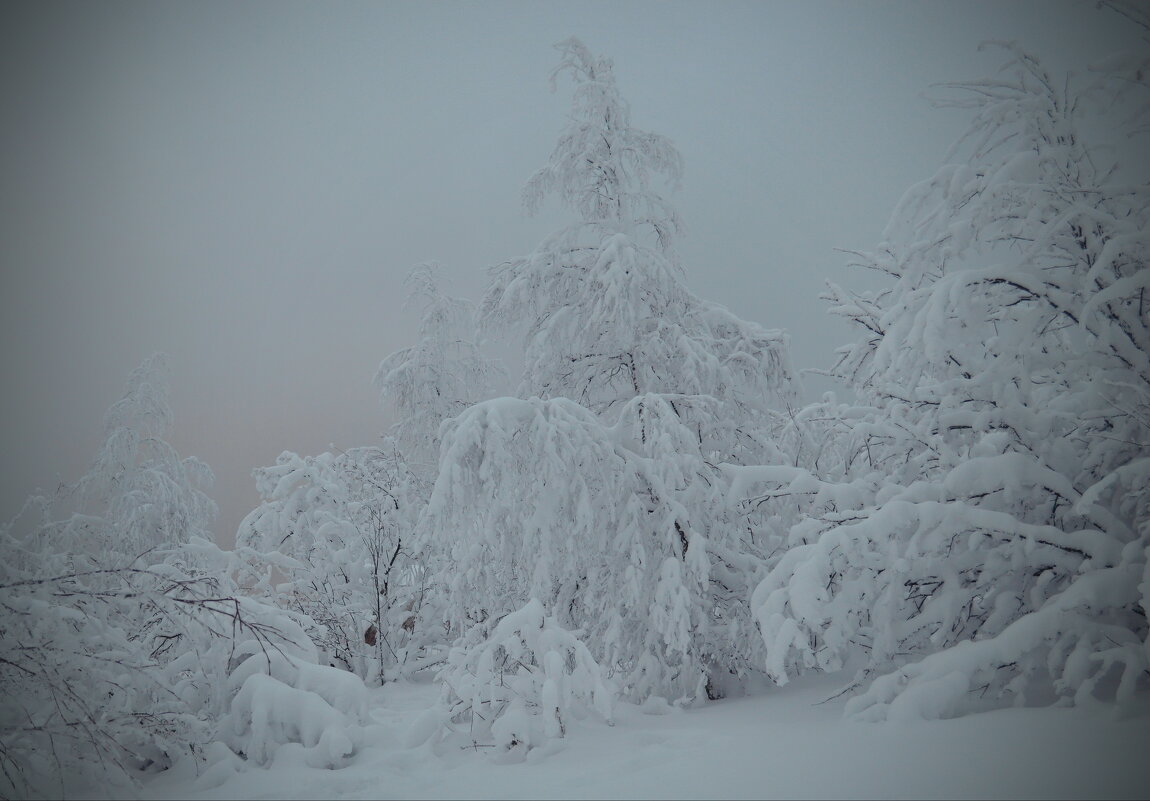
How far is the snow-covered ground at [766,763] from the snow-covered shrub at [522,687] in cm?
16

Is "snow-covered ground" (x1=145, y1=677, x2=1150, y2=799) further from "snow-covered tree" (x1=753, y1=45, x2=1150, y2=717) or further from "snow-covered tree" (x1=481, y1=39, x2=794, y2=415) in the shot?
"snow-covered tree" (x1=481, y1=39, x2=794, y2=415)

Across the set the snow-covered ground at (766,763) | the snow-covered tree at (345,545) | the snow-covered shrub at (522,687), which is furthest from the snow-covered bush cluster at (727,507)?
the snow-covered tree at (345,545)

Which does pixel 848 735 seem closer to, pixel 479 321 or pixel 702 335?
pixel 702 335

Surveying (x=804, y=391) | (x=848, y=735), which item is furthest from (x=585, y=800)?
(x=804, y=391)

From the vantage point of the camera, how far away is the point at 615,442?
550 centimetres

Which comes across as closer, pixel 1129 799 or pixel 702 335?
pixel 1129 799

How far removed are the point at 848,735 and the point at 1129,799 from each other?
1.25 meters

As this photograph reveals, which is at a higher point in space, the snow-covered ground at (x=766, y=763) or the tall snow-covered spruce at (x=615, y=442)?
the tall snow-covered spruce at (x=615, y=442)

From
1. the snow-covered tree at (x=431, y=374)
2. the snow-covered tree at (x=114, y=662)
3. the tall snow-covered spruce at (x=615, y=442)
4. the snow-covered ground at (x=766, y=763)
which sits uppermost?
the snow-covered tree at (x=431, y=374)

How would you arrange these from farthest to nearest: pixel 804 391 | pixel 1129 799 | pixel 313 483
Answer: pixel 313 483 < pixel 804 391 < pixel 1129 799

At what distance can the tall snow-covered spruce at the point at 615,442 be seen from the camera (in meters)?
4.77

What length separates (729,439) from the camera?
246 inches

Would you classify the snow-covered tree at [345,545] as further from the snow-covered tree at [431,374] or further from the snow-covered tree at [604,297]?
the snow-covered tree at [604,297]

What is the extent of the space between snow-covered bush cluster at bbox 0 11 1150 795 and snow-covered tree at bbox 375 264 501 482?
15.1 ft
